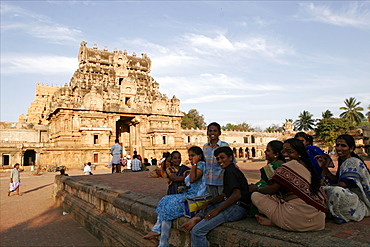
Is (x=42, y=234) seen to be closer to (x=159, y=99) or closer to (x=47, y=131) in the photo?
(x=159, y=99)

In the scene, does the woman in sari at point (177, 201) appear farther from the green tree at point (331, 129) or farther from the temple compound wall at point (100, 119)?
the green tree at point (331, 129)

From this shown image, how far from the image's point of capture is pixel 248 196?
368cm

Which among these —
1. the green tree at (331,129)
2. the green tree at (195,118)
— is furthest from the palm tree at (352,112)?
the green tree at (195,118)

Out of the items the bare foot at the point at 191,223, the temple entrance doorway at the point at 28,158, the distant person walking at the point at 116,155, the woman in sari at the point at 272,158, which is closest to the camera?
the bare foot at the point at 191,223

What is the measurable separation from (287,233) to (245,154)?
48.9 meters

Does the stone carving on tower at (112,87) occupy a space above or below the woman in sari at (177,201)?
above

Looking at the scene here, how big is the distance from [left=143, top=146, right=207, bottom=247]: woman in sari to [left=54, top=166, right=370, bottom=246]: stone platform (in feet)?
0.44

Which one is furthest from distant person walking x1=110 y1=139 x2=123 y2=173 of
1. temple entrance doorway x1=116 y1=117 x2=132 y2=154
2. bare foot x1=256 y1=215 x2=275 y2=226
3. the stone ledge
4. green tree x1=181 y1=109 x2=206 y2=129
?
green tree x1=181 y1=109 x2=206 y2=129

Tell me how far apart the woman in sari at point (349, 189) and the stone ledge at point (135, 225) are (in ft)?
1.30

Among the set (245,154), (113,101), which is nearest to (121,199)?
(113,101)

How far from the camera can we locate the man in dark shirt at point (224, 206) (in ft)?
11.3

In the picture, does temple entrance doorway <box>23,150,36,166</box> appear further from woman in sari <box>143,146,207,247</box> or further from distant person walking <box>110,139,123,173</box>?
woman in sari <box>143,146,207,247</box>

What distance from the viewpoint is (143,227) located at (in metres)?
4.97

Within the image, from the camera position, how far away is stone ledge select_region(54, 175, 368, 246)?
110 inches
